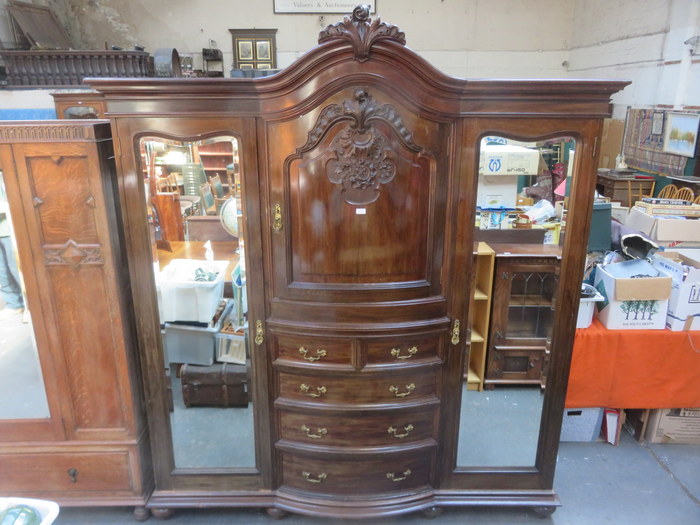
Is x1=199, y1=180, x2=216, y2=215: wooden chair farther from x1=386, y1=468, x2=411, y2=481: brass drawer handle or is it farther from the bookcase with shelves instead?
x1=386, y1=468, x2=411, y2=481: brass drawer handle

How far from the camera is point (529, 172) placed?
2.06 meters

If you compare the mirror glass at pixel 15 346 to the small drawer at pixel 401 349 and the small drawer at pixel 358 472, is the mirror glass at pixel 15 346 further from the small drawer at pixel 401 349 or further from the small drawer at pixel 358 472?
the small drawer at pixel 401 349

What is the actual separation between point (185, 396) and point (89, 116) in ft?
7.31

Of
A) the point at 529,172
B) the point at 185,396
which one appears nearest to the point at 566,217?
the point at 529,172

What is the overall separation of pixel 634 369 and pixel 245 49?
283 inches

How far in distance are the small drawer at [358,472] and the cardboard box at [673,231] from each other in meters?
1.93

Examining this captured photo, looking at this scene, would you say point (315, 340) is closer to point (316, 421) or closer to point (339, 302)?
point (339, 302)

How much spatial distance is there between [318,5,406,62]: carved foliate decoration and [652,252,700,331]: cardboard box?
6.49 ft

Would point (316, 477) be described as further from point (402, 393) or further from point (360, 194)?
point (360, 194)

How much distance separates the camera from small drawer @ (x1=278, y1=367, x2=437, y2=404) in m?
1.98

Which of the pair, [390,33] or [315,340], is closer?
[390,33]

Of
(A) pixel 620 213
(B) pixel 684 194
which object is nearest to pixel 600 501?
(A) pixel 620 213

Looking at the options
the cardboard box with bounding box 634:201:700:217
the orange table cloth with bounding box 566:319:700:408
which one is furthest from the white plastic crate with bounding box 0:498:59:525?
the cardboard box with bounding box 634:201:700:217

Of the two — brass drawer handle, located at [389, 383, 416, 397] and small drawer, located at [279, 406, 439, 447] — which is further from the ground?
brass drawer handle, located at [389, 383, 416, 397]
